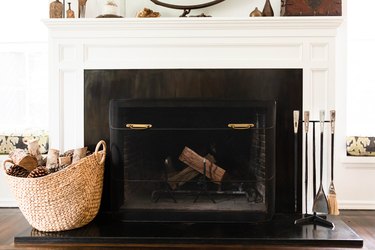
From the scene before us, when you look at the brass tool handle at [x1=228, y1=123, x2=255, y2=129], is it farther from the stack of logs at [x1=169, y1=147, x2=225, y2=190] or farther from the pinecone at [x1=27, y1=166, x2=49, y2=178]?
the pinecone at [x1=27, y1=166, x2=49, y2=178]

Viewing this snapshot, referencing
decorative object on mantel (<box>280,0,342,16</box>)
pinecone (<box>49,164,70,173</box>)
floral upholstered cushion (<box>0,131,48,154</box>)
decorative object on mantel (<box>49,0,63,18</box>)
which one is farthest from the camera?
floral upholstered cushion (<box>0,131,48,154</box>)

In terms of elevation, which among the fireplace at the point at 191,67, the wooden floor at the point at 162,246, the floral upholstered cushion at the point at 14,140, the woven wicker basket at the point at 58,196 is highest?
the fireplace at the point at 191,67

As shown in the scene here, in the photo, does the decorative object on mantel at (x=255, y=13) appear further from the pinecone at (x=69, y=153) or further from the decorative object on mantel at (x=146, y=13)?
the pinecone at (x=69, y=153)

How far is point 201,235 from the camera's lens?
211 centimetres

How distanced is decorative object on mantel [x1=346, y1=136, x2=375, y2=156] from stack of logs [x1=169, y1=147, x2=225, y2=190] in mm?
1155

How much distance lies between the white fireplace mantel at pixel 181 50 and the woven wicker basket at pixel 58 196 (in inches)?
16.7

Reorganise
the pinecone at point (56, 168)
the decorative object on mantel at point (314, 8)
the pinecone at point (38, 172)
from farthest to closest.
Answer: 1. the decorative object on mantel at point (314, 8)
2. the pinecone at point (56, 168)
3. the pinecone at point (38, 172)

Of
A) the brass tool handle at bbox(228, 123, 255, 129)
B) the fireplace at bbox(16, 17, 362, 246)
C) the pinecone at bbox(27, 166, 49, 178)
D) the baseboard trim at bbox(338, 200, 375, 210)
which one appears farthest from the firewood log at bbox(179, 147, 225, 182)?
the baseboard trim at bbox(338, 200, 375, 210)

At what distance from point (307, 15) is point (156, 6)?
0.99 meters

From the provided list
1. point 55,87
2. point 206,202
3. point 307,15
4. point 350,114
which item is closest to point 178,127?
point 206,202

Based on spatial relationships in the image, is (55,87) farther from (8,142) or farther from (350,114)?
(350,114)

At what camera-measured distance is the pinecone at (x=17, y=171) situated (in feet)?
7.32

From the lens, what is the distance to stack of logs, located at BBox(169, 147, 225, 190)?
2371 mm

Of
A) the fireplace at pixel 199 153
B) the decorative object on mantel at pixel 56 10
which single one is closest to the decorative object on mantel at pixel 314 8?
the fireplace at pixel 199 153
